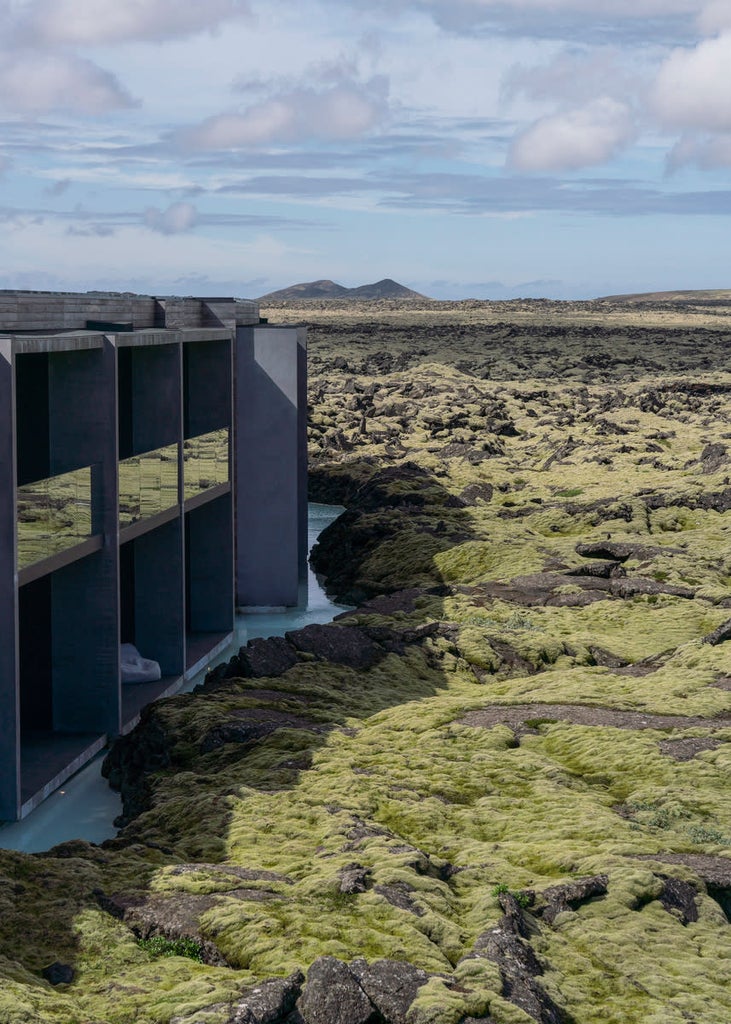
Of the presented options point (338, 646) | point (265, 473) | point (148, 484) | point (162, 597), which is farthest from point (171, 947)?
point (265, 473)

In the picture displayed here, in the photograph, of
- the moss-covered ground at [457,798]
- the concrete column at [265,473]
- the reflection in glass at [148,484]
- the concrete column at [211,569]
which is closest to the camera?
the moss-covered ground at [457,798]

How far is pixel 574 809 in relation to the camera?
54.8 feet

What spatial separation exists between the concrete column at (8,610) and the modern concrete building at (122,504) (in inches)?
0.9

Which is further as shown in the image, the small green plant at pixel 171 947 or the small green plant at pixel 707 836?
the small green plant at pixel 707 836

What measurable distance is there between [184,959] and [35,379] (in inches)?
480

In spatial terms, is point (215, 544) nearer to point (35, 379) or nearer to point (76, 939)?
point (35, 379)

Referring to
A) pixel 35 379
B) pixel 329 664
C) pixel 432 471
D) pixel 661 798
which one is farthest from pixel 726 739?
pixel 432 471

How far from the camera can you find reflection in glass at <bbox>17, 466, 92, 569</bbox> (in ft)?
60.5

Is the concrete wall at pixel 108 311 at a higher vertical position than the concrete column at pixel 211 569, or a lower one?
higher

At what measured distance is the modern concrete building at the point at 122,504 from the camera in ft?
63.0

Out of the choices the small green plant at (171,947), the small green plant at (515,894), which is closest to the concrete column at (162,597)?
the small green plant at (515,894)

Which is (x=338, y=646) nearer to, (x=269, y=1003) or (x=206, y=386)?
(x=206, y=386)

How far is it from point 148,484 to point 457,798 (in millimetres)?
9476

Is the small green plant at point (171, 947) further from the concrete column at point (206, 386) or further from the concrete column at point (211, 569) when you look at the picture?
the concrete column at point (206, 386)
